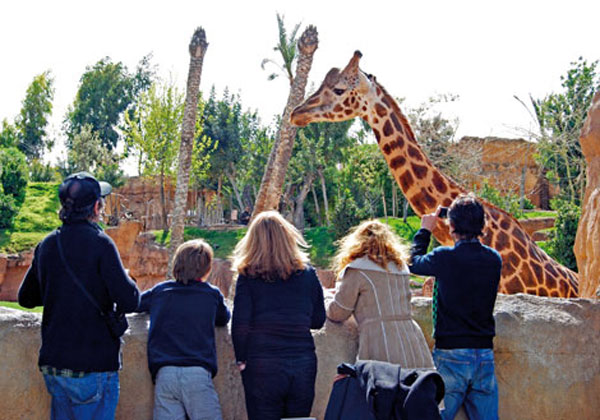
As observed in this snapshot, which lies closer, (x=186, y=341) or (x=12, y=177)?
(x=186, y=341)

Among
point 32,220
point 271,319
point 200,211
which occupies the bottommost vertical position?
point 271,319

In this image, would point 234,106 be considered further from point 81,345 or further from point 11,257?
point 81,345

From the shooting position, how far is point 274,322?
128 inches

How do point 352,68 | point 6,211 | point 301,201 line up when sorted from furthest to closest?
point 301,201
point 6,211
point 352,68

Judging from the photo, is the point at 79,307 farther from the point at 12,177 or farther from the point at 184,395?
the point at 12,177

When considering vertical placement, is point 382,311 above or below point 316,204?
below

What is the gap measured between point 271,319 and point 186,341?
46 cm

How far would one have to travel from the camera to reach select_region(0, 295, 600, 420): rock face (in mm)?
3543

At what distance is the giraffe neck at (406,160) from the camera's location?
7.96 meters

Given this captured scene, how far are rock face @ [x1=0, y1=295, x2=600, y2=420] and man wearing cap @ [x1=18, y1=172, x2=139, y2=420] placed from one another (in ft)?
1.51

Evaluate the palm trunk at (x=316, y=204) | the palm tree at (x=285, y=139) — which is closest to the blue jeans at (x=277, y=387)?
the palm tree at (x=285, y=139)

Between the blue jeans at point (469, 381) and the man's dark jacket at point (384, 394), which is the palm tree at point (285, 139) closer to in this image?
the blue jeans at point (469, 381)

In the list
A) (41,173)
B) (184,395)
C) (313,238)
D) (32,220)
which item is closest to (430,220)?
(184,395)

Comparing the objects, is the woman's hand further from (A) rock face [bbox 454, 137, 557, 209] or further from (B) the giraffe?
(A) rock face [bbox 454, 137, 557, 209]
